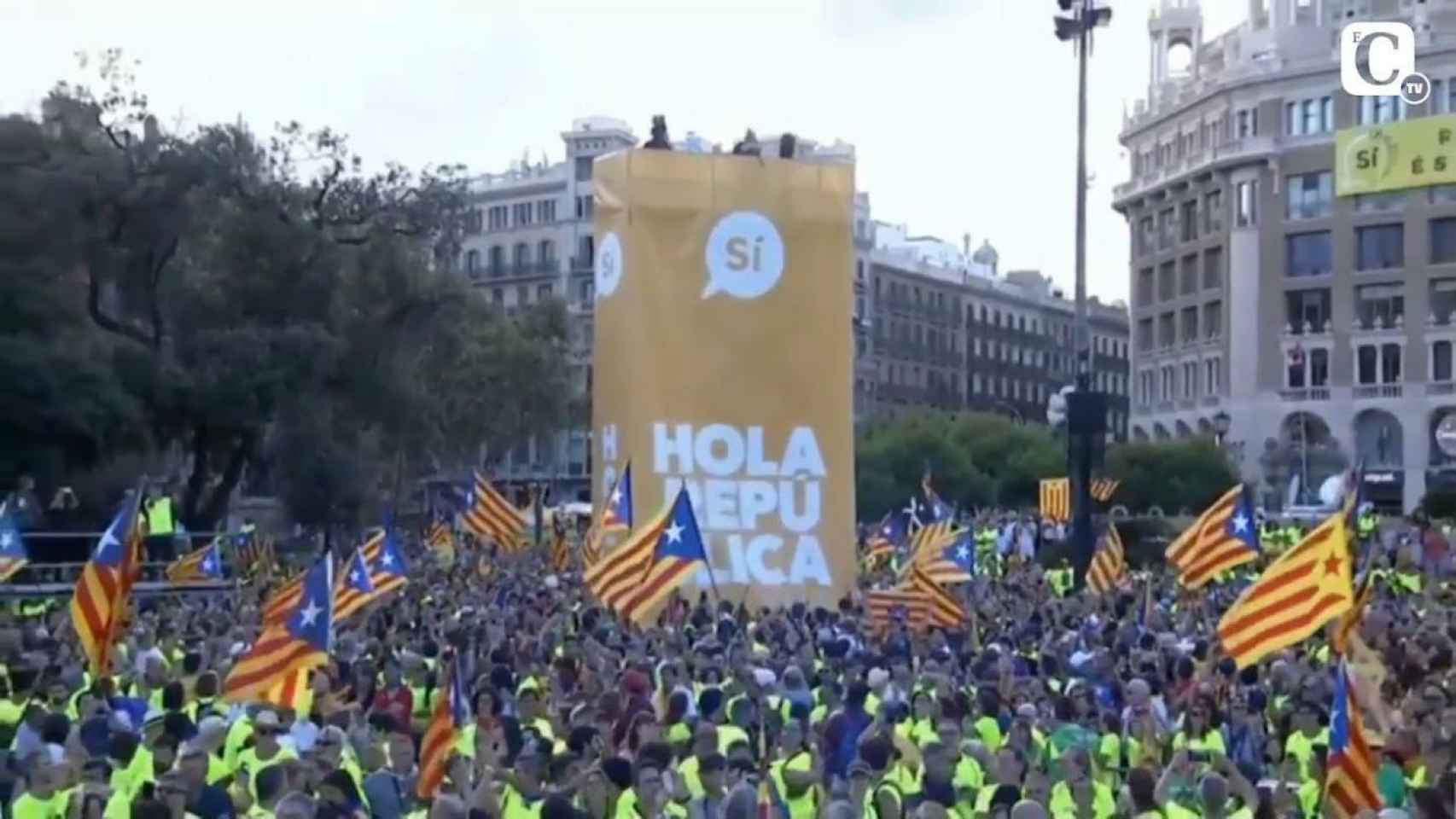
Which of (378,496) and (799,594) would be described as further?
(378,496)

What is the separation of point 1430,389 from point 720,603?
6545 cm

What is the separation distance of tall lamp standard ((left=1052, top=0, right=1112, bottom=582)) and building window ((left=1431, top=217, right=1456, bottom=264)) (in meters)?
56.8

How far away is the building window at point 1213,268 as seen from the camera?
3551 inches

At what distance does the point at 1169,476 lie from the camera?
67.8 m

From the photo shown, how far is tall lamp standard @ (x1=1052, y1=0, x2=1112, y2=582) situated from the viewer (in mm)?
28609

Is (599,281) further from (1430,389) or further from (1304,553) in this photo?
(1430,389)

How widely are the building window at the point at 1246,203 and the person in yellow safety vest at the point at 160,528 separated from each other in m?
59.0

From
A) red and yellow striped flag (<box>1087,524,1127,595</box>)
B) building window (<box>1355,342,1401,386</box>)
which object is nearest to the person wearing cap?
red and yellow striped flag (<box>1087,524,1127,595</box>)

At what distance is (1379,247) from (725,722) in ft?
248

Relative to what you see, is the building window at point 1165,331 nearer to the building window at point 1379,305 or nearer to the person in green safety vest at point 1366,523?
the building window at point 1379,305

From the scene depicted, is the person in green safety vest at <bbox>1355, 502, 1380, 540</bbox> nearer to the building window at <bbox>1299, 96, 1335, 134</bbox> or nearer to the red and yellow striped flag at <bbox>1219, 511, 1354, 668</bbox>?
the red and yellow striped flag at <bbox>1219, 511, 1354, 668</bbox>

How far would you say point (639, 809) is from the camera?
34.5ft

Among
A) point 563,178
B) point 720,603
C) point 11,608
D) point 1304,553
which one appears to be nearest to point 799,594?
point 720,603

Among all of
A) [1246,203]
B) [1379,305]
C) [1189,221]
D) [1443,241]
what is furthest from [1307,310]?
[1189,221]
